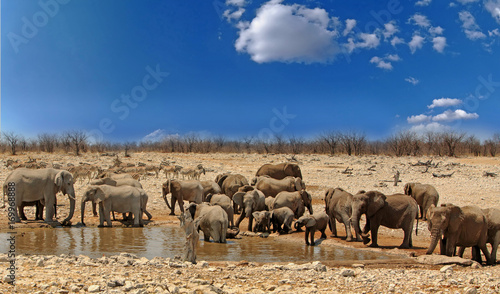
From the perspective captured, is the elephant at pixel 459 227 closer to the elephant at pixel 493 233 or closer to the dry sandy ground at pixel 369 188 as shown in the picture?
the elephant at pixel 493 233

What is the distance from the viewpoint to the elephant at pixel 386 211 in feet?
38.0

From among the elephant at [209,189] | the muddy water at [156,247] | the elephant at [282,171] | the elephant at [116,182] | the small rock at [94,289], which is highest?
the elephant at [282,171]

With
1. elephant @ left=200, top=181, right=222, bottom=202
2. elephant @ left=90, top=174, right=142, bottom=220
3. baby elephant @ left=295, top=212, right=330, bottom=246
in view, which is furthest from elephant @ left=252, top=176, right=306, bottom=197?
baby elephant @ left=295, top=212, right=330, bottom=246

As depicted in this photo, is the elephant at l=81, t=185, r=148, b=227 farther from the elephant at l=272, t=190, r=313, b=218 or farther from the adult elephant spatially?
the elephant at l=272, t=190, r=313, b=218

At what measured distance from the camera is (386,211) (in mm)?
11758

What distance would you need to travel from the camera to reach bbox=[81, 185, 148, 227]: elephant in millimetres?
14344

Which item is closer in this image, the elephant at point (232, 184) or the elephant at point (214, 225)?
the elephant at point (214, 225)

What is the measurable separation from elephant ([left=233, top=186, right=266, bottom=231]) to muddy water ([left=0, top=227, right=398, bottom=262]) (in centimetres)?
182

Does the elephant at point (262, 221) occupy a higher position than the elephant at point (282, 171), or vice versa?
the elephant at point (282, 171)

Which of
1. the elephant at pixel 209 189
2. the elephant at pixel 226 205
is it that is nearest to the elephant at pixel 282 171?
the elephant at pixel 209 189

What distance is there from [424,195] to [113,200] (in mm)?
11329

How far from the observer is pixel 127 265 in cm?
743

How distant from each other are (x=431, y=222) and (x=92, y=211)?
515 inches

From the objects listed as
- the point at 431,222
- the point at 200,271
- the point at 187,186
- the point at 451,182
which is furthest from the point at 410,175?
the point at 200,271
